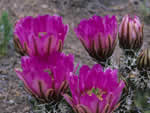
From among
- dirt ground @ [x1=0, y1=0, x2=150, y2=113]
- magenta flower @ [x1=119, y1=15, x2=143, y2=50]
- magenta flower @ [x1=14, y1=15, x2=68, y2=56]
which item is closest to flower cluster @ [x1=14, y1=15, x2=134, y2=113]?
magenta flower @ [x1=14, y1=15, x2=68, y2=56]

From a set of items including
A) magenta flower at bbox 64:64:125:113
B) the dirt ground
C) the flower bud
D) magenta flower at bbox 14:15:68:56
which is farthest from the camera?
the dirt ground

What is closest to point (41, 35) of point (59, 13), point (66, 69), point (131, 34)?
point (66, 69)

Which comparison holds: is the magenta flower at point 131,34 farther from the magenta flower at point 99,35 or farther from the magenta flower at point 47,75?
the magenta flower at point 47,75

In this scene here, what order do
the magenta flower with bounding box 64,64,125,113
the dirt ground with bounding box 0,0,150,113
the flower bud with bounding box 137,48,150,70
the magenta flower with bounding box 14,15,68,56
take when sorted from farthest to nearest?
the dirt ground with bounding box 0,0,150,113
the flower bud with bounding box 137,48,150,70
the magenta flower with bounding box 14,15,68,56
the magenta flower with bounding box 64,64,125,113

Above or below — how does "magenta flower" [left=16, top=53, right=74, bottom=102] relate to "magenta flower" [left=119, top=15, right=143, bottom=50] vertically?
below

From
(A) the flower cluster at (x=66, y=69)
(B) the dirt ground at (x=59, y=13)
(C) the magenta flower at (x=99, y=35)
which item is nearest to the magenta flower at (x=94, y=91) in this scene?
(A) the flower cluster at (x=66, y=69)

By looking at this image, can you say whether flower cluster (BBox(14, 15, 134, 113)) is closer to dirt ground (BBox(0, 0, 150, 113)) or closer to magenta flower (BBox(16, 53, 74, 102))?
magenta flower (BBox(16, 53, 74, 102))

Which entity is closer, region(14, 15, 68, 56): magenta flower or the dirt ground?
region(14, 15, 68, 56): magenta flower
